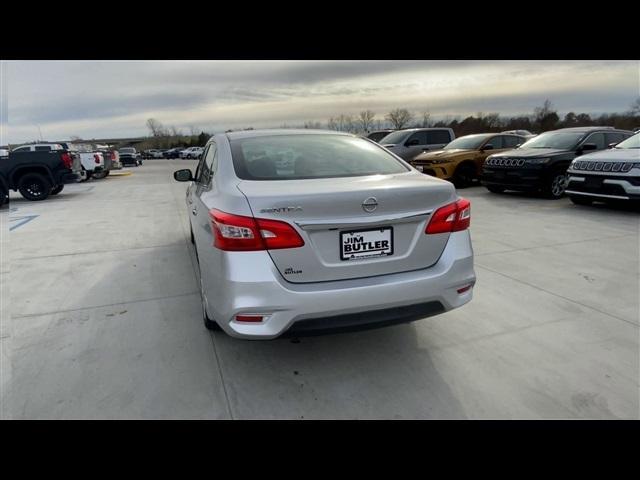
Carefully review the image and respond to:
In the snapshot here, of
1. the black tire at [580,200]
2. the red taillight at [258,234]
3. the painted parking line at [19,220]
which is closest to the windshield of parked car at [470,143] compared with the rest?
the black tire at [580,200]

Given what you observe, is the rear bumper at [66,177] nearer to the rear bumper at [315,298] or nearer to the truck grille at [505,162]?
the rear bumper at [315,298]

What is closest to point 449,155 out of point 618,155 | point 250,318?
point 618,155

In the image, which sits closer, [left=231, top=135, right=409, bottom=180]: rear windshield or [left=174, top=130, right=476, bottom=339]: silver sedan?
[left=174, top=130, right=476, bottom=339]: silver sedan

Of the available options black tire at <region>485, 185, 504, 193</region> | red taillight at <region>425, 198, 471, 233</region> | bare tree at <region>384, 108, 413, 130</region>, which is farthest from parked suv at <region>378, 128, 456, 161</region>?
bare tree at <region>384, 108, 413, 130</region>

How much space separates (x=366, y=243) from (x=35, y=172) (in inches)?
493

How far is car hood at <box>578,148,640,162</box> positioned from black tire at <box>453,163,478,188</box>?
355 cm

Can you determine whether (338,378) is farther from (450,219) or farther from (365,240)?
(450,219)

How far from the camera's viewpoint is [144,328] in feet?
10.6

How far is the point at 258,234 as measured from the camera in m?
2.07

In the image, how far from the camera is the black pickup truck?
35.0 feet

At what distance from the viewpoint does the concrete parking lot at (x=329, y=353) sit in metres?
2.28

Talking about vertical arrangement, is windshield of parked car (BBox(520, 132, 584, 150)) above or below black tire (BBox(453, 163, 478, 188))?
above

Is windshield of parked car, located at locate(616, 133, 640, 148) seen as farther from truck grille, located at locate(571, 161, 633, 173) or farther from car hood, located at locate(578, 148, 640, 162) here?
Answer: truck grille, located at locate(571, 161, 633, 173)
